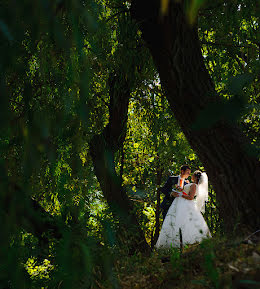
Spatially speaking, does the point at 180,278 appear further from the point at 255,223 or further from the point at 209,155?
the point at 209,155

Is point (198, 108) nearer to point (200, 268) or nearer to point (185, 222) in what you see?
point (200, 268)

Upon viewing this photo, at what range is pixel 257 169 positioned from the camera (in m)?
2.88

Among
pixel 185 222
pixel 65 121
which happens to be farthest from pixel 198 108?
pixel 185 222

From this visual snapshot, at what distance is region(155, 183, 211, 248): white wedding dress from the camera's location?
5426 mm

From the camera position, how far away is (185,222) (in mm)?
5672

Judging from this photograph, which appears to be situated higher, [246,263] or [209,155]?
[209,155]

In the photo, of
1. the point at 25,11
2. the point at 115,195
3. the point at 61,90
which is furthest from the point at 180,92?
the point at 115,195

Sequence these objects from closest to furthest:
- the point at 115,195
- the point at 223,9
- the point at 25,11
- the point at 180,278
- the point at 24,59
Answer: the point at 25,11 < the point at 180,278 < the point at 24,59 < the point at 223,9 < the point at 115,195

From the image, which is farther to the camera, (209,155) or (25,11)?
(209,155)

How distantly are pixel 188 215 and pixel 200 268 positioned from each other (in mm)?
3479

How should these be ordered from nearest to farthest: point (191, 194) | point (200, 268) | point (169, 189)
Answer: point (200, 268) → point (191, 194) → point (169, 189)

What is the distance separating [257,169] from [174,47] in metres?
1.11

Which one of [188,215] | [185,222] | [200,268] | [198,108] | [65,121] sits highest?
[188,215]

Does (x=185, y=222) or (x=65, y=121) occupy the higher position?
(x=185, y=222)
